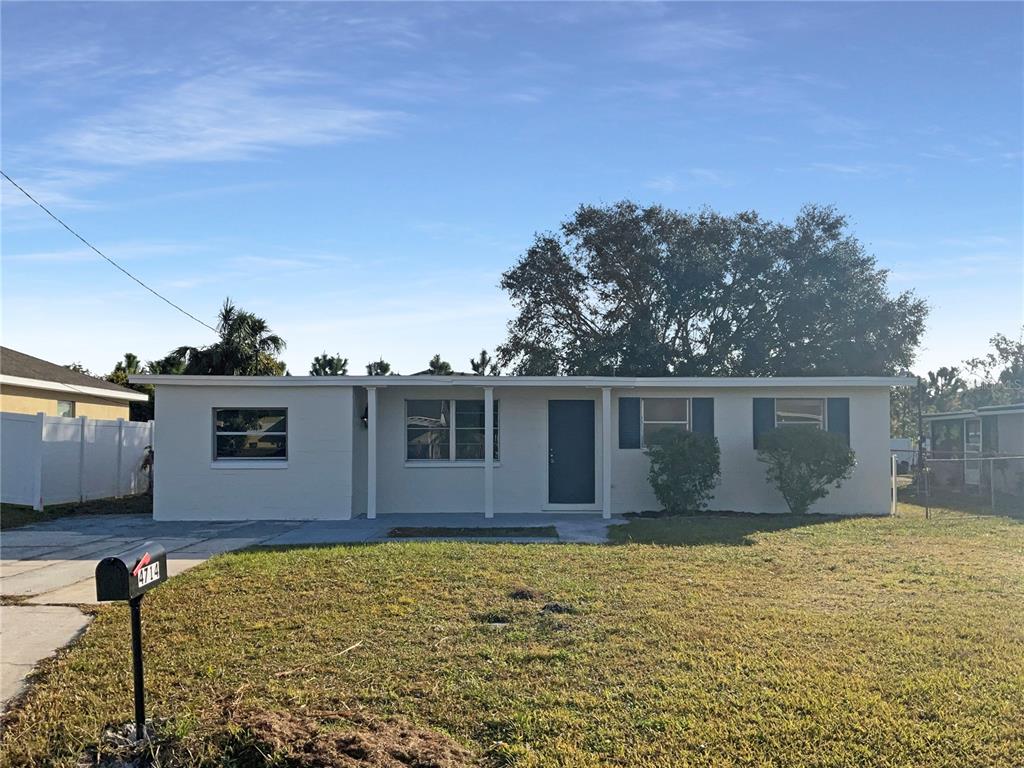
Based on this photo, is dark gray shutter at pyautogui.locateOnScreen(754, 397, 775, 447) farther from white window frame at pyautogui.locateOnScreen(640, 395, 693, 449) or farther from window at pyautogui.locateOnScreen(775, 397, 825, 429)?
white window frame at pyautogui.locateOnScreen(640, 395, 693, 449)

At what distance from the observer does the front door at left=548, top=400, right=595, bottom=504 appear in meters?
17.0

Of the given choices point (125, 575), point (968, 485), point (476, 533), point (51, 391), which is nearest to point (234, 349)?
point (51, 391)

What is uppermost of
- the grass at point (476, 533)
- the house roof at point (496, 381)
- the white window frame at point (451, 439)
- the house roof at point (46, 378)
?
the house roof at point (46, 378)

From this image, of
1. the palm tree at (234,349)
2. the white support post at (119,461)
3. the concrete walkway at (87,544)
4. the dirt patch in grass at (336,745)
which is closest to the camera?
the dirt patch in grass at (336,745)

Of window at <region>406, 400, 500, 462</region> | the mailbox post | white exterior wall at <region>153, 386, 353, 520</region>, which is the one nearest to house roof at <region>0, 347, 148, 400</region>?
white exterior wall at <region>153, 386, 353, 520</region>

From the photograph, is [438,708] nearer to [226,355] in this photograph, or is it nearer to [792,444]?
[792,444]

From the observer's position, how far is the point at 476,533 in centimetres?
1370

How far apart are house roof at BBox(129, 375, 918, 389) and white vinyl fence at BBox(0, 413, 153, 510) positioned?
3254mm

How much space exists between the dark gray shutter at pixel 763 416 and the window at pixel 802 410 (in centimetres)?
24

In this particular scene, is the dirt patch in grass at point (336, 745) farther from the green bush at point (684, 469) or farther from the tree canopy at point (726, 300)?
the tree canopy at point (726, 300)

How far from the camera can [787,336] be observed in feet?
92.9

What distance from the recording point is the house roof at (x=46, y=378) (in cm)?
2063

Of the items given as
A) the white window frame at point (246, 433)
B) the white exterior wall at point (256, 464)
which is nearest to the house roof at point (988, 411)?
the white exterior wall at point (256, 464)

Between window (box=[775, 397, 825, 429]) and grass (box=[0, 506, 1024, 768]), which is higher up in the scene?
A: window (box=[775, 397, 825, 429])
